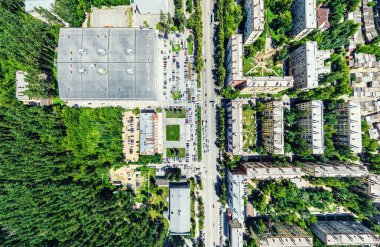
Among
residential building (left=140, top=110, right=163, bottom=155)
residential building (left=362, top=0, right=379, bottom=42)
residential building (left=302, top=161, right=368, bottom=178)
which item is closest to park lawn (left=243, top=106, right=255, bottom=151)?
residential building (left=302, top=161, right=368, bottom=178)

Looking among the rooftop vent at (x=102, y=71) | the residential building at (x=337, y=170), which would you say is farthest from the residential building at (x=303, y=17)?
the rooftop vent at (x=102, y=71)

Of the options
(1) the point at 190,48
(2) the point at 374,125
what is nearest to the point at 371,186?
(2) the point at 374,125

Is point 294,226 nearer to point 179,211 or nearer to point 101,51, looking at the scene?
point 179,211

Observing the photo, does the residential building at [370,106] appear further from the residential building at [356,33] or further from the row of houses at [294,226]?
the row of houses at [294,226]

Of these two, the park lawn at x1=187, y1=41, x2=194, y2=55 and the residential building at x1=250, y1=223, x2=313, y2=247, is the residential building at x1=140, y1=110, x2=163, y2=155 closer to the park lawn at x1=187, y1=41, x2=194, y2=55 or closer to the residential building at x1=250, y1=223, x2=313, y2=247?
the park lawn at x1=187, y1=41, x2=194, y2=55

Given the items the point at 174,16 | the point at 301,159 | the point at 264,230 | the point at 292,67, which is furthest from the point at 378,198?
the point at 174,16
